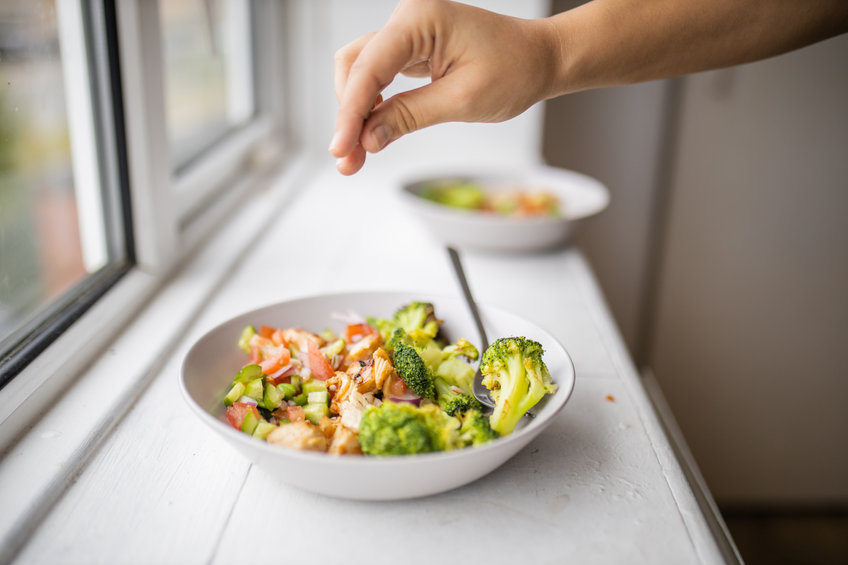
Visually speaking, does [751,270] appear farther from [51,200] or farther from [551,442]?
[51,200]

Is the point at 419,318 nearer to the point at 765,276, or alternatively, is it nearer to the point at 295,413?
the point at 295,413

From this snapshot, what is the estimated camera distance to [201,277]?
1.28 m

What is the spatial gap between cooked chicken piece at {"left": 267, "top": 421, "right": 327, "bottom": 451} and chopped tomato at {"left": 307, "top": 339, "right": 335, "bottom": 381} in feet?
0.41

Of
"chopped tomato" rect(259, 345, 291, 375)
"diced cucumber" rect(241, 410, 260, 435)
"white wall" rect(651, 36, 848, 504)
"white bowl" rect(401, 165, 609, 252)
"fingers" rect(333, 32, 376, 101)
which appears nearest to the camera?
"diced cucumber" rect(241, 410, 260, 435)

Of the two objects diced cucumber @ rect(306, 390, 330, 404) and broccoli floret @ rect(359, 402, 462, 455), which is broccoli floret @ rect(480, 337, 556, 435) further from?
diced cucumber @ rect(306, 390, 330, 404)

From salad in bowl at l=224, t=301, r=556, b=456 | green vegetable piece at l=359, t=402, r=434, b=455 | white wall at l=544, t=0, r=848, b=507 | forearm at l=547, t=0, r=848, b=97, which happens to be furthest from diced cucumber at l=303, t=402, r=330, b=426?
white wall at l=544, t=0, r=848, b=507

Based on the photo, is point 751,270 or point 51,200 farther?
point 751,270

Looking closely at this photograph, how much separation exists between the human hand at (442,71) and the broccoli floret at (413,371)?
0.23 metres

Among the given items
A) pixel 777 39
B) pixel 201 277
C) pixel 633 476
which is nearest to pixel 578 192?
pixel 777 39

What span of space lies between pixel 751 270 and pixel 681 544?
2.15 m

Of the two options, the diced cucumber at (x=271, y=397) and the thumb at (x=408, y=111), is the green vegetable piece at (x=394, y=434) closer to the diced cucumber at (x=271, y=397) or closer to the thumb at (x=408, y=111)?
the diced cucumber at (x=271, y=397)

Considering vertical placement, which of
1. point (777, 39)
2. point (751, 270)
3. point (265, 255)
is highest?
point (777, 39)

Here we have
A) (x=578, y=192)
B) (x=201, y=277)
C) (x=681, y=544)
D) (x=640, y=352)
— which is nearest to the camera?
(x=681, y=544)

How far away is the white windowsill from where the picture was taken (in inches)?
26.6
